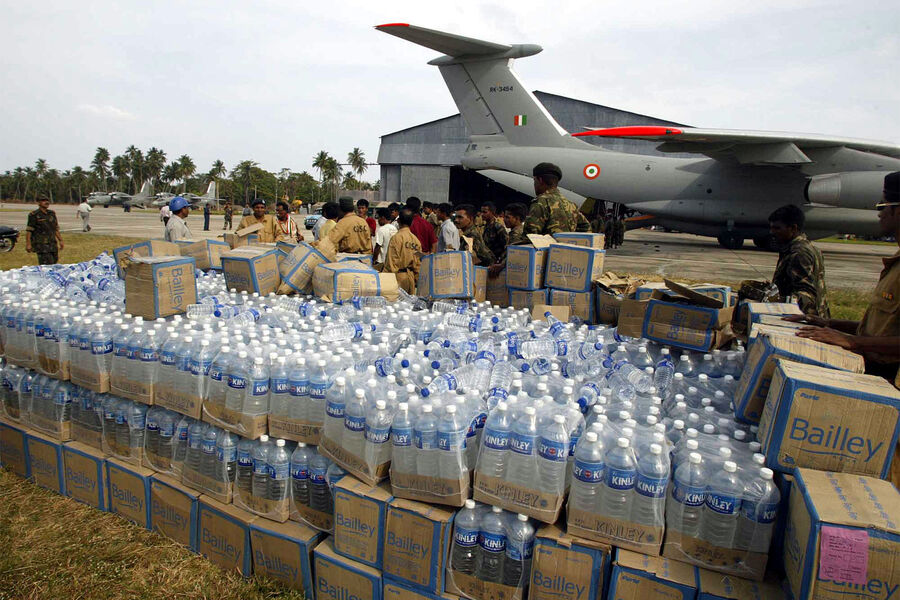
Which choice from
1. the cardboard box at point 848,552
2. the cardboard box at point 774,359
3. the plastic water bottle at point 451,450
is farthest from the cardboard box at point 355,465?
the cardboard box at point 774,359

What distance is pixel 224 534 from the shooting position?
282cm

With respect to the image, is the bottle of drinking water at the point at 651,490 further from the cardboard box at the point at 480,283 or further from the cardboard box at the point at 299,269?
the cardboard box at the point at 299,269

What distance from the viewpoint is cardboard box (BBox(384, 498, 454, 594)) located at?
7.32 feet

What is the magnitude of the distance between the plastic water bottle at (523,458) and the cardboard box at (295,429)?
109 cm

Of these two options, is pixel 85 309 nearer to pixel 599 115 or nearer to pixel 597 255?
pixel 597 255

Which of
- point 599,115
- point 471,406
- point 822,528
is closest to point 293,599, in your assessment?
point 471,406

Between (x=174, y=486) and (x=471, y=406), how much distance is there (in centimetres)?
195

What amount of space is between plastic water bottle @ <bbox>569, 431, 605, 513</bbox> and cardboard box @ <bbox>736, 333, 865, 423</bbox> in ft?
3.15

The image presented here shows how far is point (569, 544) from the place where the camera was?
2.09 meters

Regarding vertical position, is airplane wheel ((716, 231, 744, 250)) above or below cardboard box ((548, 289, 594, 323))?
above

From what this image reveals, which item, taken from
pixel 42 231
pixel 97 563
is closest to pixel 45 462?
pixel 97 563

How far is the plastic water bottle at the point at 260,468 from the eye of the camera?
2695 mm

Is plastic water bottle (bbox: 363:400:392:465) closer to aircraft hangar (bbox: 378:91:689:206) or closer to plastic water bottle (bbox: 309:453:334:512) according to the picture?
plastic water bottle (bbox: 309:453:334:512)

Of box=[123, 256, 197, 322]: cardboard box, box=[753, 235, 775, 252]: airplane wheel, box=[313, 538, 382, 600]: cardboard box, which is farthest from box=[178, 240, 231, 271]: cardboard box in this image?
box=[753, 235, 775, 252]: airplane wheel
